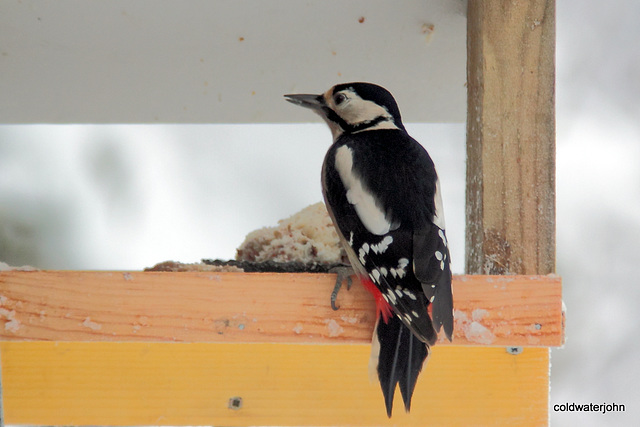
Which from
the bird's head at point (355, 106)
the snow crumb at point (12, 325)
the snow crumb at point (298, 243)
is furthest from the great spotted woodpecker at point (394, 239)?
the snow crumb at point (12, 325)

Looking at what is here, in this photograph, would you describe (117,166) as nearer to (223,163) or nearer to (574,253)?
(223,163)

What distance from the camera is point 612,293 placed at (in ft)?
14.3

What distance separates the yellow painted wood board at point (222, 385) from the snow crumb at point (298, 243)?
9.3 inches

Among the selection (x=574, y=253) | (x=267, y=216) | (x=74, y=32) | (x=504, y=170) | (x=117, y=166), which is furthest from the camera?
(x=574, y=253)

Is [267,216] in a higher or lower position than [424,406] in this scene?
higher

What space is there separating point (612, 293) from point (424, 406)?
280 centimetres

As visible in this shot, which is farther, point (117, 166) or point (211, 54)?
point (117, 166)

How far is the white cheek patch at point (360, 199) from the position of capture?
161cm

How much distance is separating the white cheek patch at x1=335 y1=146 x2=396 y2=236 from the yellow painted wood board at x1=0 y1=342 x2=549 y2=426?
1.52ft

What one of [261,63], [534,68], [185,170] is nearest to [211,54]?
[261,63]

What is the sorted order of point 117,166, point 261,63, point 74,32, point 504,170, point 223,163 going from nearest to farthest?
point 504,170 → point 74,32 → point 261,63 → point 223,163 → point 117,166

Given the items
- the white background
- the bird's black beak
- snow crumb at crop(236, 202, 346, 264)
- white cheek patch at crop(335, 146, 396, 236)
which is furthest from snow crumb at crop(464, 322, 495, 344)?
the white background

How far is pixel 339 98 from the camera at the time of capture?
2041mm

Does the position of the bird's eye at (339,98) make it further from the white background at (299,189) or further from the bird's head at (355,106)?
the white background at (299,189)
